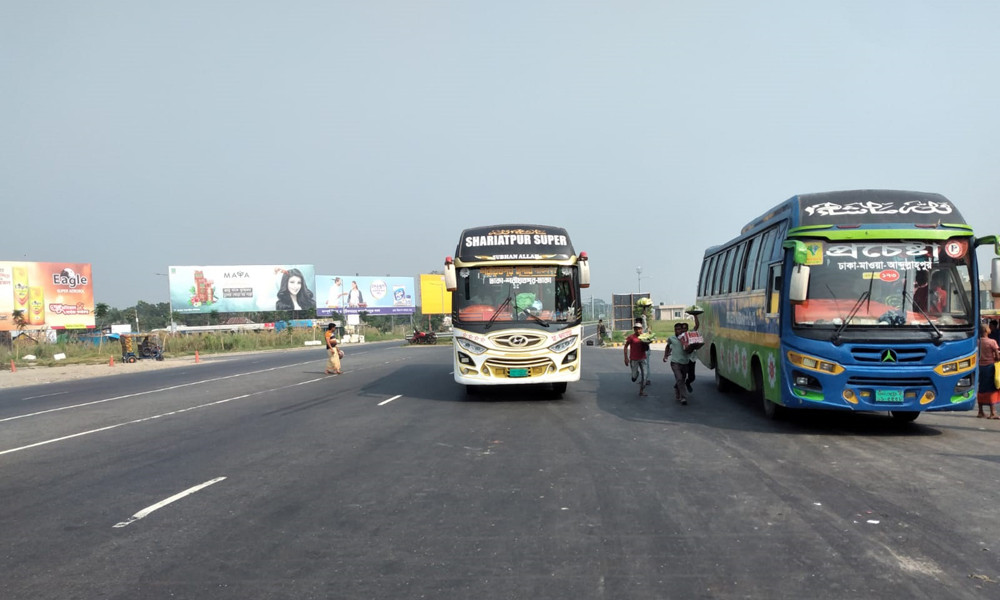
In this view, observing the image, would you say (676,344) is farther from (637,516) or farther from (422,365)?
(422,365)

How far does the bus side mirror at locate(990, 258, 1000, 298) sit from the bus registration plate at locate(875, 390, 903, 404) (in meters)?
1.67

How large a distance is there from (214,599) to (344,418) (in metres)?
8.66

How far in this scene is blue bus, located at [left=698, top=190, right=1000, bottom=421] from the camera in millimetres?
9578

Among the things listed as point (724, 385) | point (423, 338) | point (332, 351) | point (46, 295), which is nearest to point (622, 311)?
point (423, 338)

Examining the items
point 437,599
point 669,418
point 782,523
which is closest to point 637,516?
point 782,523

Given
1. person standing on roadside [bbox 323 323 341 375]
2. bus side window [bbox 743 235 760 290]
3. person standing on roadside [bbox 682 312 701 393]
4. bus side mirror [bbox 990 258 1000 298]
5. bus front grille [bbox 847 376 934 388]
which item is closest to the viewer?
bus side mirror [bbox 990 258 1000 298]

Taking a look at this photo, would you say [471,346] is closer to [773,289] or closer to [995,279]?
[773,289]

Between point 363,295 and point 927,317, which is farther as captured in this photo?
point 363,295

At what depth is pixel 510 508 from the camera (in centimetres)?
649

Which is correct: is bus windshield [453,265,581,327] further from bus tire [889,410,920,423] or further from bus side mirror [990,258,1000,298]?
bus side mirror [990,258,1000,298]

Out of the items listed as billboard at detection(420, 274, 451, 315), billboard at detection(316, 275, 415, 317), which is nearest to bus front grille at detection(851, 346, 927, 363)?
billboard at detection(420, 274, 451, 315)

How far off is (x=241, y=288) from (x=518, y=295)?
209ft

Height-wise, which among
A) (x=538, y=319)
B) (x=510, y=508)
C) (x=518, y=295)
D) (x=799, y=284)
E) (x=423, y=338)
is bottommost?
(x=423, y=338)

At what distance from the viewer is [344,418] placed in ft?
43.0
